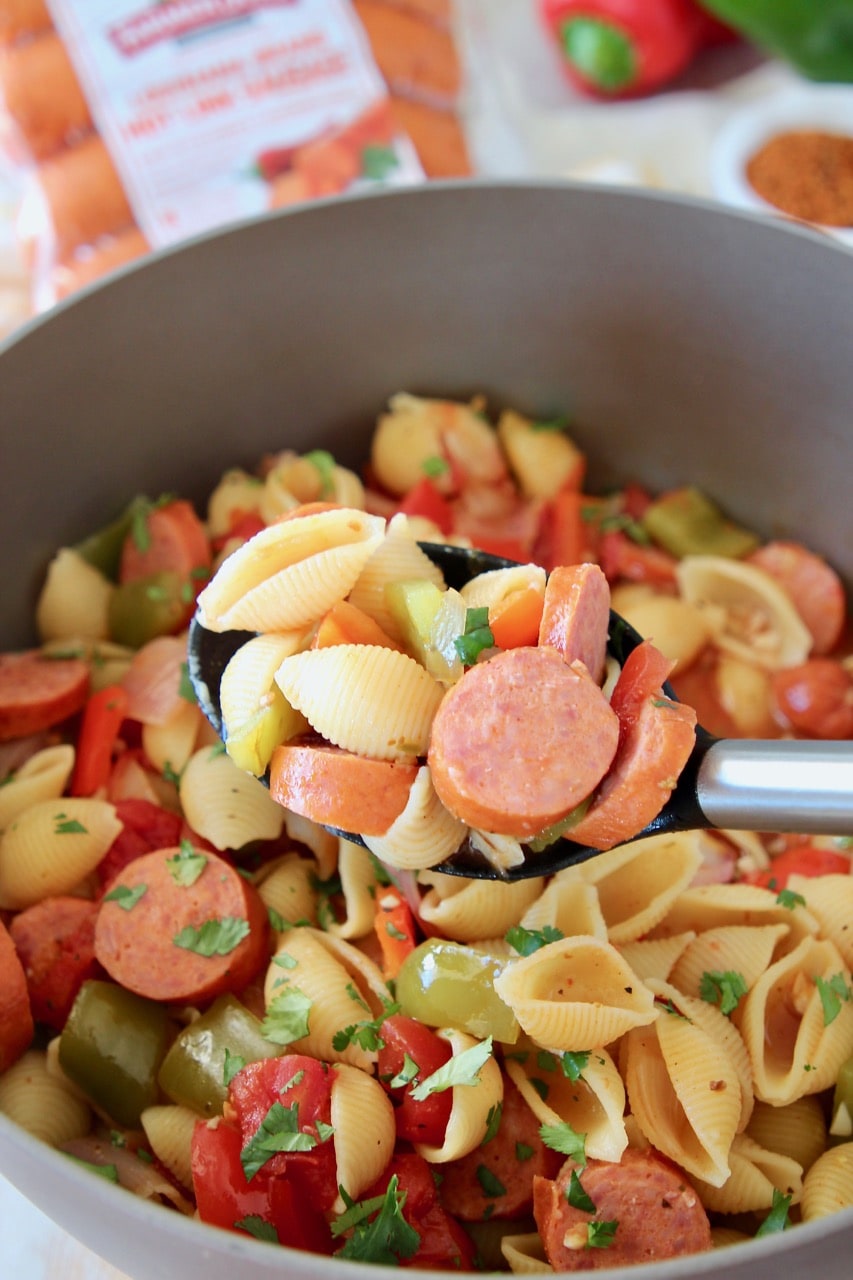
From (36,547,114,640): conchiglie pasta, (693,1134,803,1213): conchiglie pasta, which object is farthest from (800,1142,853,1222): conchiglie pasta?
(36,547,114,640): conchiglie pasta

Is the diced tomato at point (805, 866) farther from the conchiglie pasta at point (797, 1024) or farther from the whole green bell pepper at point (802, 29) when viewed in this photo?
the whole green bell pepper at point (802, 29)

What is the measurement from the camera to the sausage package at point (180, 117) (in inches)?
100

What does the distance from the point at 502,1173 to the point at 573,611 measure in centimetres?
70

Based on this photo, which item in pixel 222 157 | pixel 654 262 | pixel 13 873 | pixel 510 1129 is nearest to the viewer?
pixel 510 1129

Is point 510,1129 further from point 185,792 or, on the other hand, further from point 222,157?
point 222,157

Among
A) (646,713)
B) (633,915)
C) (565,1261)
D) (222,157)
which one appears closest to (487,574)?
(646,713)

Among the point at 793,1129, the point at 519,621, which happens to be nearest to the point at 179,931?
the point at 519,621

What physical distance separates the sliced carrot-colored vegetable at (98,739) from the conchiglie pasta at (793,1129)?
41.1 inches

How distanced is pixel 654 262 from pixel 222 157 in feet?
3.67

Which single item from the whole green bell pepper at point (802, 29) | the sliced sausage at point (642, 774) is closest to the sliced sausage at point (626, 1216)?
the sliced sausage at point (642, 774)

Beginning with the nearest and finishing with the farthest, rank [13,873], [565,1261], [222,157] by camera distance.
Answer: [565,1261] < [13,873] < [222,157]

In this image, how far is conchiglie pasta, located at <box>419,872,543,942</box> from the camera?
1.56 meters

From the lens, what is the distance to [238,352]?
6.74ft

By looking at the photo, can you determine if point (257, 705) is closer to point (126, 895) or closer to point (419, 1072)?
point (126, 895)
